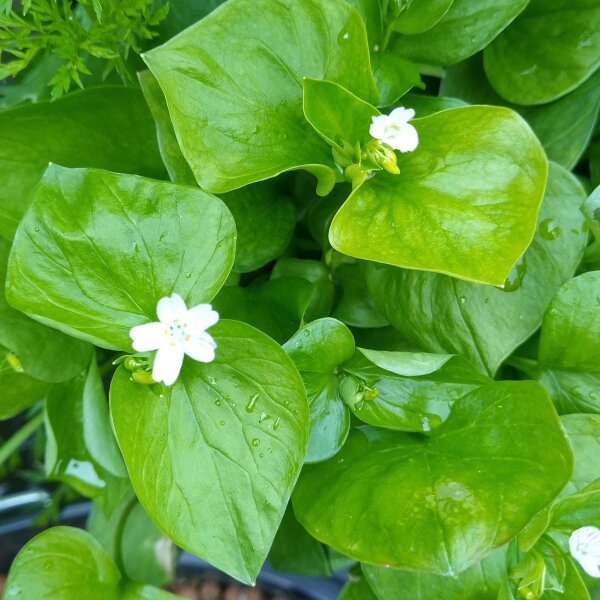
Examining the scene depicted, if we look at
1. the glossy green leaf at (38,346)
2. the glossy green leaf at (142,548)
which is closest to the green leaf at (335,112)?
the glossy green leaf at (38,346)

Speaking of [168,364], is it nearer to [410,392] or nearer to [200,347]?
[200,347]

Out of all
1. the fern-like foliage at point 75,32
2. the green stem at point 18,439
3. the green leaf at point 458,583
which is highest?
the fern-like foliage at point 75,32

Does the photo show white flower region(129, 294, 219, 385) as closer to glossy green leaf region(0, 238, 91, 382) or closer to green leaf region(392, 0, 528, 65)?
glossy green leaf region(0, 238, 91, 382)

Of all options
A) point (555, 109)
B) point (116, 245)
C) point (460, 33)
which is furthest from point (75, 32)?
point (555, 109)

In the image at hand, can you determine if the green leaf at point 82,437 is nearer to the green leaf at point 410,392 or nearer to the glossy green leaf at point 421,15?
the green leaf at point 410,392

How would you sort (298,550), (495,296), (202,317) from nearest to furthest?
1. (202,317)
2. (495,296)
3. (298,550)

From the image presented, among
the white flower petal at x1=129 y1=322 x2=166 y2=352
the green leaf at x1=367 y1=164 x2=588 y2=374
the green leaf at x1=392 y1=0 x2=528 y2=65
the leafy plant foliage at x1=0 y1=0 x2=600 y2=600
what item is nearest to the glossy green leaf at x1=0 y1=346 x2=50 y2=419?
the leafy plant foliage at x1=0 y1=0 x2=600 y2=600

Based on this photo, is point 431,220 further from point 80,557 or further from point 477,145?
point 80,557
